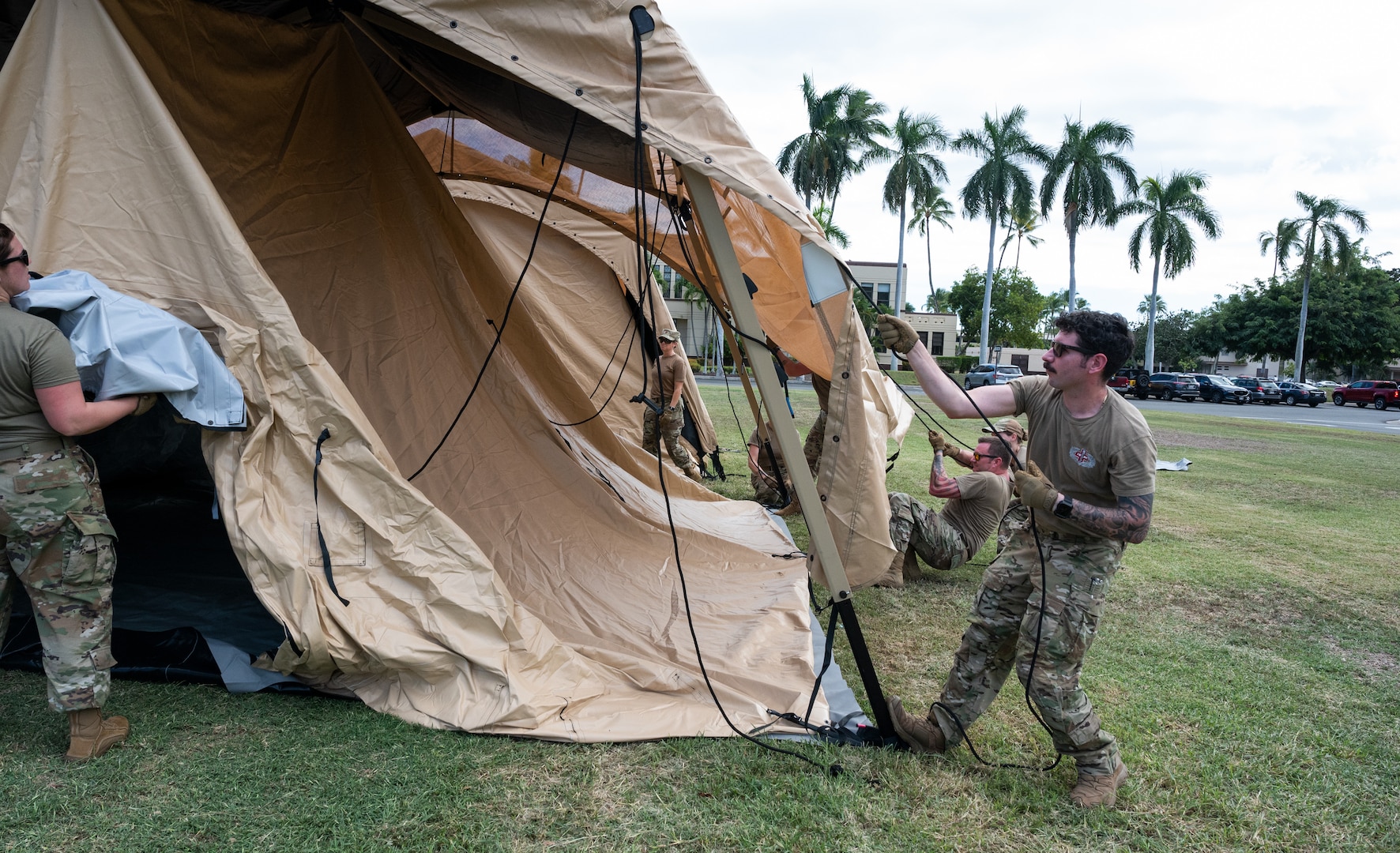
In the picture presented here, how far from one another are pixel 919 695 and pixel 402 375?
3.18 m

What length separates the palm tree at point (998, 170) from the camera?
3459 centimetres

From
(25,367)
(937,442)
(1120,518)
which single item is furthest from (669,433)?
(25,367)

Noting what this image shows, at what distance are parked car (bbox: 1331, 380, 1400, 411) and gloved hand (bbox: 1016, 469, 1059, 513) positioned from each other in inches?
1417

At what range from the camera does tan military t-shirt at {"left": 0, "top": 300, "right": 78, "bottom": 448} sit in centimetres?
257

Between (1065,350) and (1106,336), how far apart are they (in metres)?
0.14

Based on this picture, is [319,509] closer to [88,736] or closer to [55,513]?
[55,513]

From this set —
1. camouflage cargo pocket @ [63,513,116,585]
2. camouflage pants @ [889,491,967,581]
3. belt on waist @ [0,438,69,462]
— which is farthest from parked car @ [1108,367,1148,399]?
belt on waist @ [0,438,69,462]

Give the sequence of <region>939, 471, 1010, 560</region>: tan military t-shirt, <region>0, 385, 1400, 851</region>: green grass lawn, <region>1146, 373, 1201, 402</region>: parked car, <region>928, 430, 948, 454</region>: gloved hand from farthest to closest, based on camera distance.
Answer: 1. <region>1146, 373, 1201, 402</region>: parked car
2. <region>939, 471, 1010, 560</region>: tan military t-shirt
3. <region>928, 430, 948, 454</region>: gloved hand
4. <region>0, 385, 1400, 851</region>: green grass lawn

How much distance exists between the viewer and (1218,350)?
4806cm

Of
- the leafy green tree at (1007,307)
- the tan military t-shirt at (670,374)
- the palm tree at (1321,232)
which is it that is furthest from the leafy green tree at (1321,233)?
the tan military t-shirt at (670,374)

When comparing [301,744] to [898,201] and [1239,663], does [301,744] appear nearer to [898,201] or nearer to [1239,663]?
[1239,663]

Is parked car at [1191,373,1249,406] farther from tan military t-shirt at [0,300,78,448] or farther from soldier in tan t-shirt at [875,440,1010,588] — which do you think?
tan military t-shirt at [0,300,78,448]

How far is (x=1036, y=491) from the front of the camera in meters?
2.82

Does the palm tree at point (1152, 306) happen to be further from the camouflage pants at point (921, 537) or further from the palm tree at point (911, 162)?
the camouflage pants at point (921, 537)
